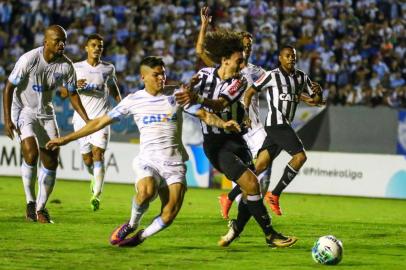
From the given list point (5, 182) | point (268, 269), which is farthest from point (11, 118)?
point (5, 182)

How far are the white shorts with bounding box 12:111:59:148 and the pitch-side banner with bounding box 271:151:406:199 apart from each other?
9.16 m

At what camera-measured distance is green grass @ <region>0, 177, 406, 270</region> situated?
9.33m

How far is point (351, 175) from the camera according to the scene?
2067 centimetres

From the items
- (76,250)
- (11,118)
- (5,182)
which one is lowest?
(5,182)

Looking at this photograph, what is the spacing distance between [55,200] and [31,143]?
13.2 ft

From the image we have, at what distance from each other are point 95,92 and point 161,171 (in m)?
5.87

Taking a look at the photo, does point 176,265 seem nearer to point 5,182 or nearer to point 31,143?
point 31,143

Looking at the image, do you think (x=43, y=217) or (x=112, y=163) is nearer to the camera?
(x=43, y=217)

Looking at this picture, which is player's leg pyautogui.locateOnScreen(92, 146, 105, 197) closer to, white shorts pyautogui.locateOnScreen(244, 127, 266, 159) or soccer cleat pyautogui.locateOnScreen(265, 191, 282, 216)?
white shorts pyautogui.locateOnScreen(244, 127, 266, 159)

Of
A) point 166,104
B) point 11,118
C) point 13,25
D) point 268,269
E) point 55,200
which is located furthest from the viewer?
point 13,25

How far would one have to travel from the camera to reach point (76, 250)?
32.8 feet

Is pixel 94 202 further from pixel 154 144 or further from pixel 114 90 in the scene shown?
pixel 154 144

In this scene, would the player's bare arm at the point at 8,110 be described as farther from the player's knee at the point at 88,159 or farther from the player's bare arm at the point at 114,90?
the player's knee at the point at 88,159

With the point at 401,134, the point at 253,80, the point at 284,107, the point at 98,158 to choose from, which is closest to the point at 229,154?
the point at 284,107
